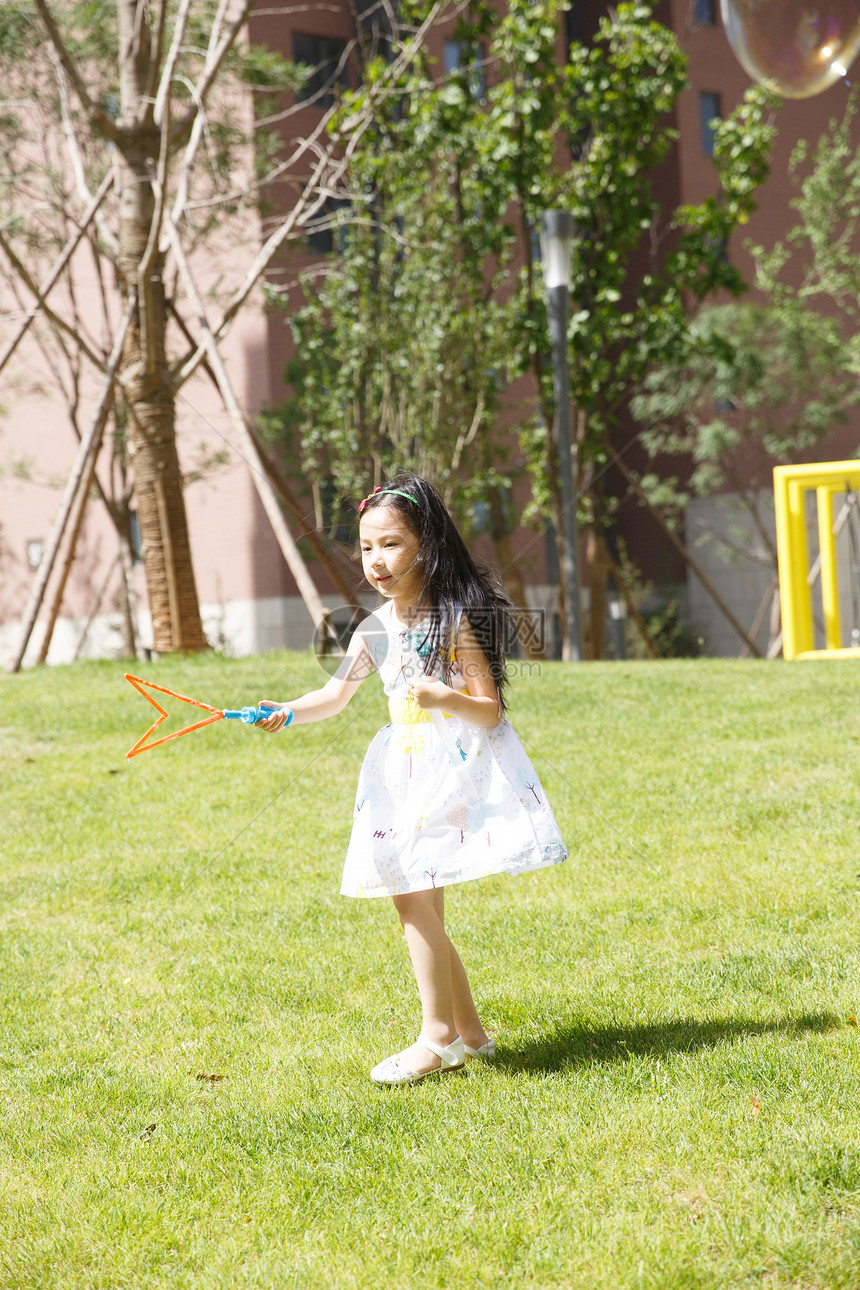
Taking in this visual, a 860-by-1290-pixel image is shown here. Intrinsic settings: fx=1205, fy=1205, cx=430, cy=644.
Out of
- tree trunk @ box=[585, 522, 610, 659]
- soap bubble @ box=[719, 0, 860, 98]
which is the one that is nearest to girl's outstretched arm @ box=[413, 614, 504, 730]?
soap bubble @ box=[719, 0, 860, 98]

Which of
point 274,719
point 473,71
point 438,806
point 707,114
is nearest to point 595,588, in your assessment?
point 473,71

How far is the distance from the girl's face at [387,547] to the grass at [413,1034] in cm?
130

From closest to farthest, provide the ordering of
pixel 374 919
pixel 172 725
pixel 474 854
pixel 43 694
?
pixel 474 854
pixel 374 919
pixel 172 725
pixel 43 694

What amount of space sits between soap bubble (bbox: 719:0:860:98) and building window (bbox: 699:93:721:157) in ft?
67.6

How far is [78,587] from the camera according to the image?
24.5 meters

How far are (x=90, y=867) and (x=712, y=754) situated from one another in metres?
3.30

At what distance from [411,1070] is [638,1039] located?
2.08ft

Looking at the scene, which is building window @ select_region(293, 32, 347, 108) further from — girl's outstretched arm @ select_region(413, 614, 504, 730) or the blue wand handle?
the blue wand handle

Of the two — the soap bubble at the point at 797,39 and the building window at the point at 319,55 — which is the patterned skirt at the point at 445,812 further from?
the building window at the point at 319,55

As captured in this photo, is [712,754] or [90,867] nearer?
[90,867]

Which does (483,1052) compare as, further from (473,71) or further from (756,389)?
(756,389)

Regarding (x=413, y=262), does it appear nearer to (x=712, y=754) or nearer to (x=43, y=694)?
(x=43, y=694)

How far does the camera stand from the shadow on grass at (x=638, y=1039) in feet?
10.3

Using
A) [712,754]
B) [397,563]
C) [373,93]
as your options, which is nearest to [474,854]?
[397,563]
